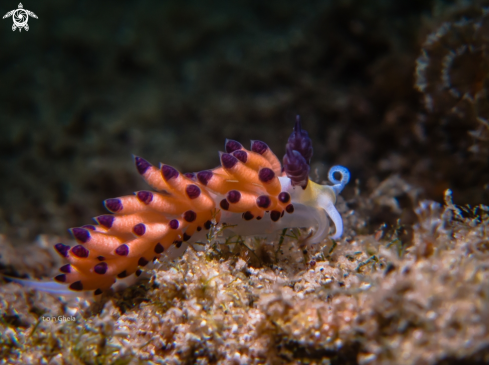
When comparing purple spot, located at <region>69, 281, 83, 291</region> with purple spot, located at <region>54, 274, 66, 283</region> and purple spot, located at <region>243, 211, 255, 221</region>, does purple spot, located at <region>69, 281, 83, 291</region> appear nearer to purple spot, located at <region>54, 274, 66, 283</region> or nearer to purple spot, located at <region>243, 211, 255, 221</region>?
purple spot, located at <region>54, 274, 66, 283</region>

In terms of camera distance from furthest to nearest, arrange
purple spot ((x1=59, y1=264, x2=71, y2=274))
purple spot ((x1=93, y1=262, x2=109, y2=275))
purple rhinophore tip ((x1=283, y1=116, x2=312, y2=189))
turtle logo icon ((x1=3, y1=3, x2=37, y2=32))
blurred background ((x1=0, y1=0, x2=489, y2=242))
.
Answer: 1. turtle logo icon ((x1=3, y1=3, x2=37, y2=32))
2. blurred background ((x1=0, y1=0, x2=489, y2=242))
3. purple spot ((x1=59, y1=264, x2=71, y2=274))
4. purple spot ((x1=93, y1=262, x2=109, y2=275))
5. purple rhinophore tip ((x1=283, y1=116, x2=312, y2=189))

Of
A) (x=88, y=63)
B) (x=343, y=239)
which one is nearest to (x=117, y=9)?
(x=88, y=63)

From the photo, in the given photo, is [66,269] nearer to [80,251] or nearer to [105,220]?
[80,251]

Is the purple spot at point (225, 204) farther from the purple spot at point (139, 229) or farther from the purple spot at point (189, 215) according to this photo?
the purple spot at point (139, 229)

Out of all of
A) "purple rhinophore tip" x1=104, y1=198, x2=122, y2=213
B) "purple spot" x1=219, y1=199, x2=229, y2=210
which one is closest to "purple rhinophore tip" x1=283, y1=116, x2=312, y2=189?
"purple spot" x1=219, y1=199, x2=229, y2=210

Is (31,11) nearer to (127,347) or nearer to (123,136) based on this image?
(123,136)

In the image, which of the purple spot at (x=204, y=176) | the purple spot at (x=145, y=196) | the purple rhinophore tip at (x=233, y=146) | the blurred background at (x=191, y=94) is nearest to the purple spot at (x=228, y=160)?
the purple spot at (x=204, y=176)

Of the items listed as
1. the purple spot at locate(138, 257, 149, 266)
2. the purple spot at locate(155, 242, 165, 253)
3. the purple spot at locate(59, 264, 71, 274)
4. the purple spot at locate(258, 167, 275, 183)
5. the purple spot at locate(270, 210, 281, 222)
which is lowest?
the purple spot at locate(59, 264, 71, 274)

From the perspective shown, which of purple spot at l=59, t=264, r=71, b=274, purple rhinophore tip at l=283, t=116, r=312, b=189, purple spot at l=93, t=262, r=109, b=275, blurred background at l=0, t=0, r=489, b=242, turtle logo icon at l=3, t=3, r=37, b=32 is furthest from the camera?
turtle logo icon at l=3, t=3, r=37, b=32
